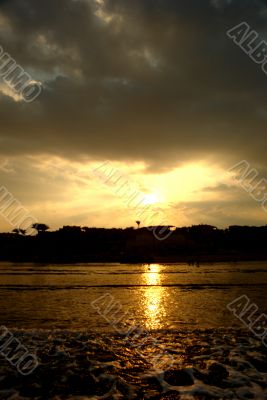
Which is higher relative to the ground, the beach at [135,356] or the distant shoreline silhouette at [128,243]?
the distant shoreline silhouette at [128,243]

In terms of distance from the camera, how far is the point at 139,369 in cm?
948

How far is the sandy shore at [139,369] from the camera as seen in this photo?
26.4 ft

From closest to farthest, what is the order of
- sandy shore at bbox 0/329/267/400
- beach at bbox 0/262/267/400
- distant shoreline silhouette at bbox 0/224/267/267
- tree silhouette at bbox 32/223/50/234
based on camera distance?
sandy shore at bbox 0/329/267/400, beach at bbox 0/262/267/400, distant shoreline silhouette at bbox 0/224/267/267, tree silhouette at bbox 32/223/50/234

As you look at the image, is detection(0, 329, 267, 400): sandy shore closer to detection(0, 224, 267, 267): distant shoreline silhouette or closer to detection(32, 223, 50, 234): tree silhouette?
detection(0, 224, 267, 267): distant shoreline silhouette

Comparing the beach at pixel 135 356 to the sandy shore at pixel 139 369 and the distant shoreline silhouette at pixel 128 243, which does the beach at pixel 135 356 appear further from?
the distant shoreline silhouette at pixel 128 243

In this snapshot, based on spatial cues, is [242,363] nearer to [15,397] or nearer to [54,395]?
[54,395]

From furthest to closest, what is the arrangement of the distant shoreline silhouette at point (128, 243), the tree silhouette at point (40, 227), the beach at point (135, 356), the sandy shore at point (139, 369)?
the tree silhouette at point (40, 227) → the distant shoreline silhouette at point (128, 243) → the beach at point (135, 356) → the sandy shore at point (139, 369)

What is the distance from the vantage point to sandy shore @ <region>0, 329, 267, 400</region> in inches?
316

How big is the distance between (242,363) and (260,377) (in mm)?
1108

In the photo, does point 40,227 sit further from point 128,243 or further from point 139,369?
point 139,369

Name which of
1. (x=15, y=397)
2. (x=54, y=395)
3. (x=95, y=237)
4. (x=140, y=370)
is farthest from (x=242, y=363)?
(x=95, y=237)

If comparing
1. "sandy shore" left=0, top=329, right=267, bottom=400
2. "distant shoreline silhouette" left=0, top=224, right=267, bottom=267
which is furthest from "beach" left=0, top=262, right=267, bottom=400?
"distant shoreline silhouette" left=0, top=224, right=267, bottom=267

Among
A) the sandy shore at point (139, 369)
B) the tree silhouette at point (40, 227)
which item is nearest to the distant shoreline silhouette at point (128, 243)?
the tree silhouette at point (40, 227)

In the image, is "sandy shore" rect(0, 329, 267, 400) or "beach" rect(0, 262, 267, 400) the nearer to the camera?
"sandy shore" rect(0, 329, 267, 400)
